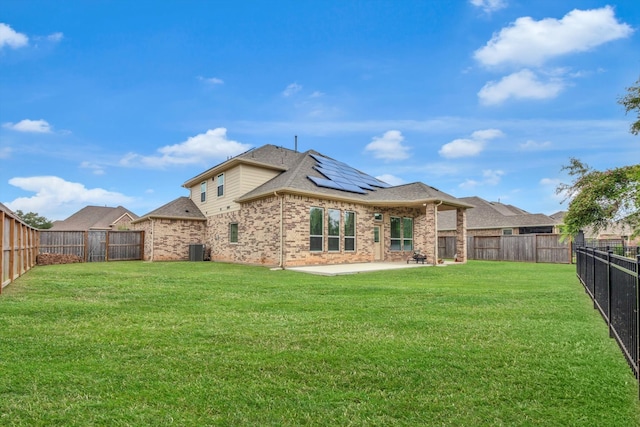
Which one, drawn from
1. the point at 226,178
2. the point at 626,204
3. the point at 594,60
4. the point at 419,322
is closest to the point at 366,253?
the point at 226,178

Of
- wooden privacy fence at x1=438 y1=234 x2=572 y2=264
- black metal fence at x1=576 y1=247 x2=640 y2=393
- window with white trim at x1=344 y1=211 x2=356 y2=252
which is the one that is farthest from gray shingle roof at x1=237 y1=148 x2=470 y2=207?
black metal fence at x1=576 y1=247 x2=640 y2=393

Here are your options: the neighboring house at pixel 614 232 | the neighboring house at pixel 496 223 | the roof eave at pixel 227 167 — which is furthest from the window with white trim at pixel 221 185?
the neighboring house at pixel 496 223

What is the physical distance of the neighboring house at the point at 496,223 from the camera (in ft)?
95.2

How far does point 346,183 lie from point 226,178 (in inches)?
251

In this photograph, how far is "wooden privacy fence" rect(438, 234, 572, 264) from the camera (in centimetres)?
2023

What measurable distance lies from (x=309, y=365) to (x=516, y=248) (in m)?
22.0

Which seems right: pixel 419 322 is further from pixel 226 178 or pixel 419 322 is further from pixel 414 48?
pixel 226 178

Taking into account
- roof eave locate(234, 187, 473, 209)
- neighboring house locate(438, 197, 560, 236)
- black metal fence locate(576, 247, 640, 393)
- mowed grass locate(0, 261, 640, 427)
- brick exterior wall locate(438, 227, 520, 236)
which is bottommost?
mowed grass locate(0, 261, 640, 427)

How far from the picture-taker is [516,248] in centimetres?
2188

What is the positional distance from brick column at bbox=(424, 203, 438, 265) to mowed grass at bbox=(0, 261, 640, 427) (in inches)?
407

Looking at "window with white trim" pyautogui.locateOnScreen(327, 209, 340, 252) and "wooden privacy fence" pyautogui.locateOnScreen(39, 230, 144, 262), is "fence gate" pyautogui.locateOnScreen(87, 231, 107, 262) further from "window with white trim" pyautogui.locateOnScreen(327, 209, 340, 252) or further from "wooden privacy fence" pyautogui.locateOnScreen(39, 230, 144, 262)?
"window with white trim" pyautogui.locateOnScreen(327, 209, 340, 252)

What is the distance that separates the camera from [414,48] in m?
13.1

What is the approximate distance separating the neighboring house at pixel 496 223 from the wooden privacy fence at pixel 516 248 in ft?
20.1

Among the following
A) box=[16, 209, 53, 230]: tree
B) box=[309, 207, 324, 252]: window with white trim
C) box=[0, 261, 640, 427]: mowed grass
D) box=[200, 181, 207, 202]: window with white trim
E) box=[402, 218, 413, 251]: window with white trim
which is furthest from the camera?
box=[16, 209, 53, 230]: tree
